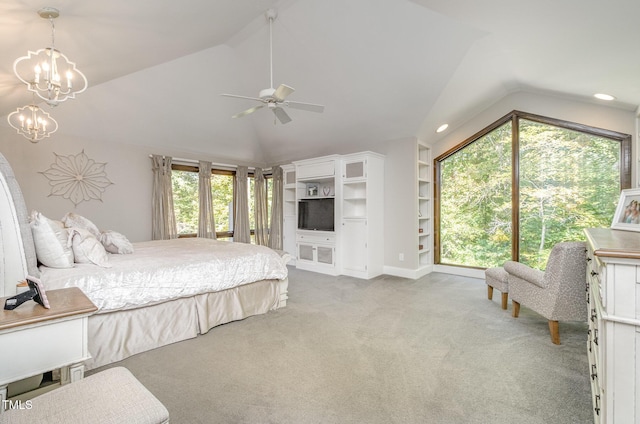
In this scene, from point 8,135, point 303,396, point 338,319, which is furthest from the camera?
point 8,135

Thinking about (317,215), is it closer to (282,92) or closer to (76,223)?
(282,92)

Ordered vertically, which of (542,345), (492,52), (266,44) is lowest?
(542,345)

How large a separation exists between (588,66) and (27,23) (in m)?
4.70

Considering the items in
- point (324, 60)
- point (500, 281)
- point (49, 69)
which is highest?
point (324, 60)

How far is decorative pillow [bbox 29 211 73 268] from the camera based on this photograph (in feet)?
6.93

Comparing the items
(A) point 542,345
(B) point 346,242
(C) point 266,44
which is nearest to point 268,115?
(C) point 266,44

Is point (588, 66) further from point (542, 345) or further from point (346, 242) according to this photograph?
point (346, 242)

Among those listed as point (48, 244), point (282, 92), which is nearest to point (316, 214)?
point (282, 92)

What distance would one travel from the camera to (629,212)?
2.36m

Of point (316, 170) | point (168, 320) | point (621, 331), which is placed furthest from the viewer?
point (316, 170)

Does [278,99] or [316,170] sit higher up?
[278,99]

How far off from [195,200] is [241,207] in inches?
38.6

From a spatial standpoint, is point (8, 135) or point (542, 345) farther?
point (8, 135)

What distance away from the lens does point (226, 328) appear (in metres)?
2.92
